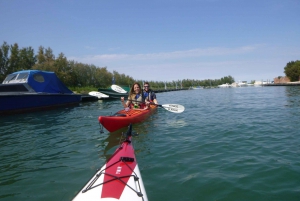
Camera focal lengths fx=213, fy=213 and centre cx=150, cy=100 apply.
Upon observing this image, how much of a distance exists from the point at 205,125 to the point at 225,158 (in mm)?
3878

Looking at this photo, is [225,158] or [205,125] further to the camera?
[205,125]

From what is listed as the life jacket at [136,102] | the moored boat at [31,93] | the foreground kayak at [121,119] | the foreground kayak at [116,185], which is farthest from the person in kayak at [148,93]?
the moored boat at [31,93]

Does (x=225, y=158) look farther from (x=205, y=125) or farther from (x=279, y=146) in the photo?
(x=205, y=125)

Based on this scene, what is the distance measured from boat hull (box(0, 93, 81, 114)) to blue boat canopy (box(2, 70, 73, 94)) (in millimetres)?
878

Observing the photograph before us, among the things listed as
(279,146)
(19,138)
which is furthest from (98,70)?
(279,146)

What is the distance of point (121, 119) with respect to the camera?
7891 millimetres

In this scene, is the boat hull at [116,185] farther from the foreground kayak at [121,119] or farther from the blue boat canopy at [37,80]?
the blue boat canopy at [37,80]

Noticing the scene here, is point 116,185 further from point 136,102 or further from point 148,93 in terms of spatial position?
point 148,93

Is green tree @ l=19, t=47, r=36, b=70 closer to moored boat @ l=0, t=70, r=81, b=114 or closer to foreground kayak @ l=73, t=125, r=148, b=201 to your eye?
moored boat @ l=0, t=70, r=81, b=114

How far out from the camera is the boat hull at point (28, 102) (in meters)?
13.8

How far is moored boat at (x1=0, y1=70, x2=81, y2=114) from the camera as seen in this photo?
1412 cm

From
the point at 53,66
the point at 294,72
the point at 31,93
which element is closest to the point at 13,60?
the point at 53,66

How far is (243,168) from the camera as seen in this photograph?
4.48m

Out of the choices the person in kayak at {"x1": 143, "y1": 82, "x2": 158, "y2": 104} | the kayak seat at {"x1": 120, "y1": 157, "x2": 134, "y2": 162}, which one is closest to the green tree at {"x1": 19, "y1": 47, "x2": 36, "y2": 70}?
the person in kayak at {"x1": 143, "y1": 82, "x2": 158, "y2": 104}
